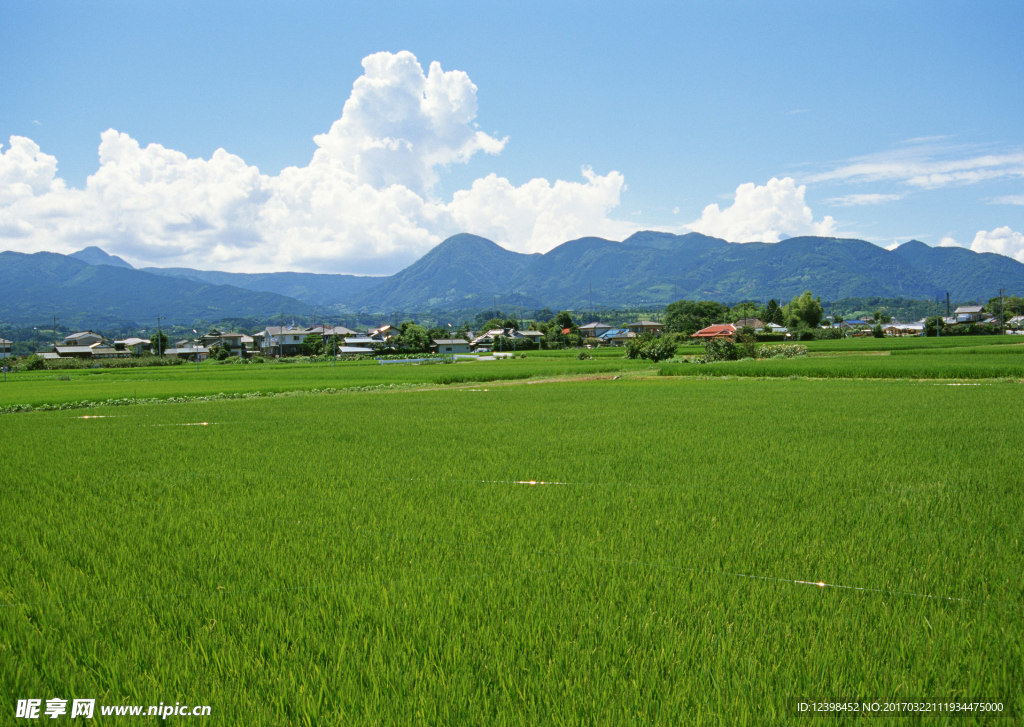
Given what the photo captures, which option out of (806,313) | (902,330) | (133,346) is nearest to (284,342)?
(133,346)

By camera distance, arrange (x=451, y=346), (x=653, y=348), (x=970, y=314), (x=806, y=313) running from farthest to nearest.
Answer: (x=970, y=314), (x=806, y=313), (x=451, y=346), (x=653, y=348)

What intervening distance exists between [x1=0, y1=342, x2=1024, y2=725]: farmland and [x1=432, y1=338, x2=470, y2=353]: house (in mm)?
99712

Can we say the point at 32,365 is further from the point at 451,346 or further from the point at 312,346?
the point at 451,346

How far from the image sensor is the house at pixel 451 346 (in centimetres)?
10993

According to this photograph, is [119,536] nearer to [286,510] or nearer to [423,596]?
[286,510]

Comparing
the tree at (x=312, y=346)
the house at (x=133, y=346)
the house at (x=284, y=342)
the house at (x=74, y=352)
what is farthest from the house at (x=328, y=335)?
the house at (x=74, y=352)

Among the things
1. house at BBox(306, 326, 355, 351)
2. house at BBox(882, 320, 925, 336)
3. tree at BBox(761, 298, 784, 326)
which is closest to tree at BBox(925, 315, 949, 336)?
tree at BBox(761, 298, 784, 326)

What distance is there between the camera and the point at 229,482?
26.8 ft

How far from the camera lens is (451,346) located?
115 m

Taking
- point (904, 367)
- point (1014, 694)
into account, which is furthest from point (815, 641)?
point (904, 367)

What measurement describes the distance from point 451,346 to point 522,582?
11129 cm

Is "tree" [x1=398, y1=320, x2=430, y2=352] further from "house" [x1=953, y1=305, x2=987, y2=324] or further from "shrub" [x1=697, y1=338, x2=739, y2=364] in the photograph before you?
"house" [x1=953, y1=305, x2=987, y2=324]

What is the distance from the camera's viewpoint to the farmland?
9.72ft

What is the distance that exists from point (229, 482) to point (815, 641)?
7255mm
